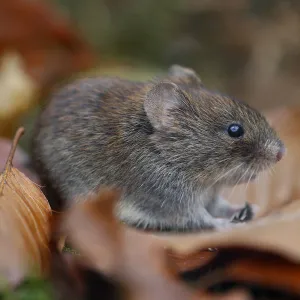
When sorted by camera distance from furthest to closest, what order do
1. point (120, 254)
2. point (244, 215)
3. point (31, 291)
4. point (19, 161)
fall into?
point (19, 161)
point (244, 215)
point (31, 291)
point (120, 254)

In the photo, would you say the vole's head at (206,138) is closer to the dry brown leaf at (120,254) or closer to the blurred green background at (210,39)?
the dry brown leaf at (120,254)

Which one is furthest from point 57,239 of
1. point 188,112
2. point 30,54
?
point 30,54

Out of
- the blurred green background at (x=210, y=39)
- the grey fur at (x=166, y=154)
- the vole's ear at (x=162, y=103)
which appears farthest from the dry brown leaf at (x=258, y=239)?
the blurred green background at (x=210, y=39)

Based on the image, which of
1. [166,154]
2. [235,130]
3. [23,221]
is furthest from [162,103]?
[23,221]

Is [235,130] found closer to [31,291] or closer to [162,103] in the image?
[162,103]

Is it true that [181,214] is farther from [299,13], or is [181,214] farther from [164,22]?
[164,22]

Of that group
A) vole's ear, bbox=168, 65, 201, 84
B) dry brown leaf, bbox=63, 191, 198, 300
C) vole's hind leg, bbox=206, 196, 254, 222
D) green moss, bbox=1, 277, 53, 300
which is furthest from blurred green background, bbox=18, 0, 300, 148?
dry brown leaf, bbox=63, 191, 198, 300
